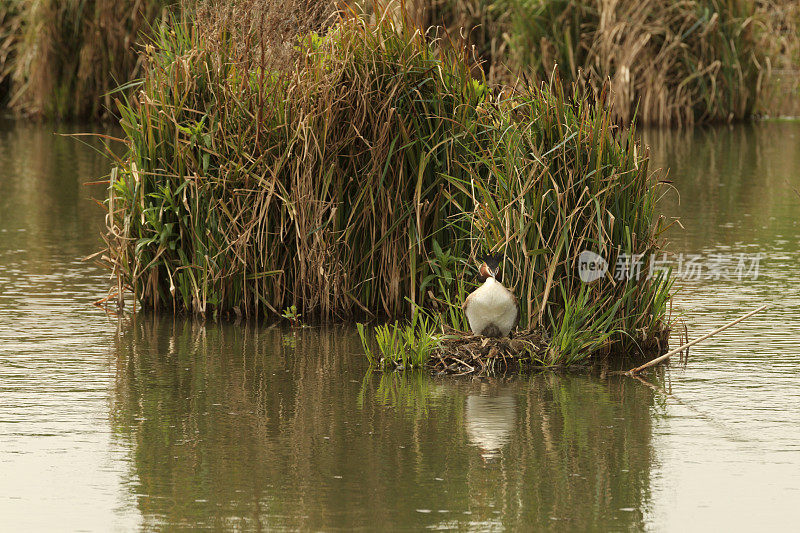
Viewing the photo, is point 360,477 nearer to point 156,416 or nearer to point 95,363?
point 156,416

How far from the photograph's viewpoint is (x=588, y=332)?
7.12m

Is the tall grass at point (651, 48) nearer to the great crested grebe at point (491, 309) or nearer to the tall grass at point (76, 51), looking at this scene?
the tall grass at point (76, 51)

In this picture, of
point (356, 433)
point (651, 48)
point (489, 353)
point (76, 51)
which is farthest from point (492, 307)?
point (76, 51)

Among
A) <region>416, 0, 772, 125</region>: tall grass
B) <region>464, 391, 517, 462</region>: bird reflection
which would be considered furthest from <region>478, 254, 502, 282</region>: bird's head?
<region>416, 0, 772, 125</region>: tall grass

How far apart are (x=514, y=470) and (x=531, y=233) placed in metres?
2.05

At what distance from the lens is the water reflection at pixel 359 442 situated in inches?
194

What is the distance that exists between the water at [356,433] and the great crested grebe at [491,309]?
11.5 inches

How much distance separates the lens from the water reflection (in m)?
4.93

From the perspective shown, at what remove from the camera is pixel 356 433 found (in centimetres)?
595

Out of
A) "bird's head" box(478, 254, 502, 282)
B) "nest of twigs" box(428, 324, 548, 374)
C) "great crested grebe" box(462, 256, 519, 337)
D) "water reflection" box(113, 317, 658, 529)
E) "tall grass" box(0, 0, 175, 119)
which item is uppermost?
"tall grass" box(0, 0, 175, 119)

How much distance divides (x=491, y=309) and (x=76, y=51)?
55.9ft

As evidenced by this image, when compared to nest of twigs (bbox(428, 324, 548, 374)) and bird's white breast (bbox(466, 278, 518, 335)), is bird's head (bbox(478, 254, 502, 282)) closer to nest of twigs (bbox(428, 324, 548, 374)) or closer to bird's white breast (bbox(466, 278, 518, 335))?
bird's white breast (bbox(466, 278, 518, 335))

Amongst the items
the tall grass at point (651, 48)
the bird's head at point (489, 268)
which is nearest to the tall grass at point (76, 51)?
the tall grass at point (651, 48)

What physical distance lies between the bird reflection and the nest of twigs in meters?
0.38
